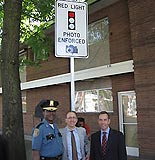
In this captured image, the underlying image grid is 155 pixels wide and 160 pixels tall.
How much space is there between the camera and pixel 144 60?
39.0ft

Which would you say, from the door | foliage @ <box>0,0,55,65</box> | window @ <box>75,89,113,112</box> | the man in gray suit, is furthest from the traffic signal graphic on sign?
window @ <box>75,89,113,112</box>

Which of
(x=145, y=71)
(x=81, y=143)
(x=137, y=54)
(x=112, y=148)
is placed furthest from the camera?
(x=137, y=54)

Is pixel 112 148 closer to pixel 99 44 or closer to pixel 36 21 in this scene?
pixel 36 21

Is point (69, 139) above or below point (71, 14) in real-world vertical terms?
below

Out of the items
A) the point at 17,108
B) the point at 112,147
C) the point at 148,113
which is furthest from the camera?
the point at 148,113

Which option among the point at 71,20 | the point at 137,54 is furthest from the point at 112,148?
the point at 137,54

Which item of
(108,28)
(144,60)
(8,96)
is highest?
(108,28)

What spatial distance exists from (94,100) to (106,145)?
1154cm

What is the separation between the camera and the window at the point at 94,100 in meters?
15.0

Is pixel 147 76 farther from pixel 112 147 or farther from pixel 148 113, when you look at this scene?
pixel 112 147

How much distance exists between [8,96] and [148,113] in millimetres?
5847

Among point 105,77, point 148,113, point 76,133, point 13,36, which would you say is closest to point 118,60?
point 105,77

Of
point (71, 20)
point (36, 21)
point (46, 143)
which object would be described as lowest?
point (46, 143)

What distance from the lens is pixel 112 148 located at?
15.2ft
